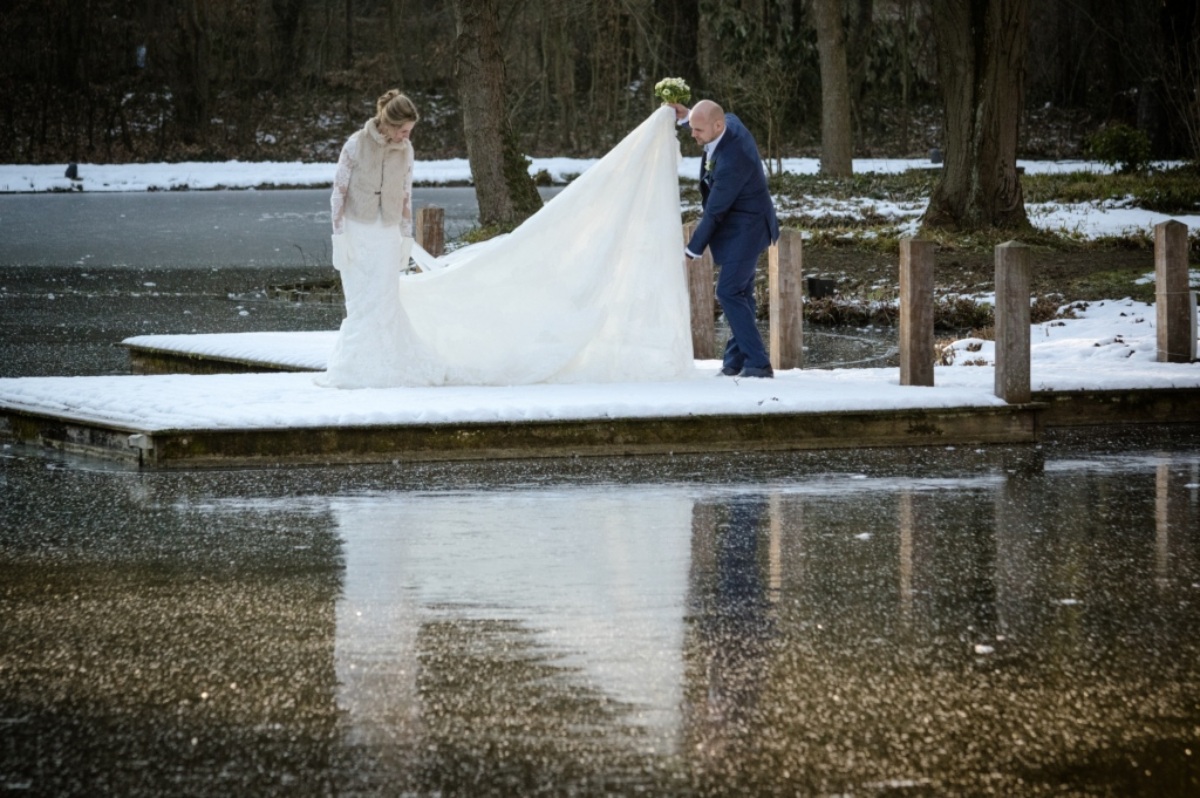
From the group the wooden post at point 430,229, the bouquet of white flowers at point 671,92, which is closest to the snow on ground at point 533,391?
the wooden post at point 430,229

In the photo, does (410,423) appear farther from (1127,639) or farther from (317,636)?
(1127,639)

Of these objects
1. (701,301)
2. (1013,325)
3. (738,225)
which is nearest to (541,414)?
(738,225)

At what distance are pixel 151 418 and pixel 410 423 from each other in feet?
5.47

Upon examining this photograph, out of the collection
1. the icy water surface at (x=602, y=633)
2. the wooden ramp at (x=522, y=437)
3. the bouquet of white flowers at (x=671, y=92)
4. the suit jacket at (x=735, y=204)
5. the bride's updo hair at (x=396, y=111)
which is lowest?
Result: the icy water surface at (x=602, y=633)

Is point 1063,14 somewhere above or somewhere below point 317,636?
above

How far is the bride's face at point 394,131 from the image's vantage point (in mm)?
11703

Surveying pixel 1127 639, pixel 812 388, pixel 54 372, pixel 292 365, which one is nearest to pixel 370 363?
pixel 292 365

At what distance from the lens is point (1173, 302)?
1298 centimetres

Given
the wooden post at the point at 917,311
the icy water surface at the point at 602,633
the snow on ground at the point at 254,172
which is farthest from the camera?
the snow on ground at the point at 254,172

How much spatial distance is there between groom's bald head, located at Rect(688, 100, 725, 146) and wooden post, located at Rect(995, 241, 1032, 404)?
2.34 metres

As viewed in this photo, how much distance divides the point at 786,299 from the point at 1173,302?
10.1 ft

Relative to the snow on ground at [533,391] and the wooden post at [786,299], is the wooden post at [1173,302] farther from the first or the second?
the wooden post at [786,299]

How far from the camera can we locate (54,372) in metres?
14.4

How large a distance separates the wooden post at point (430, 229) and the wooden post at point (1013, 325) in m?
6.45
